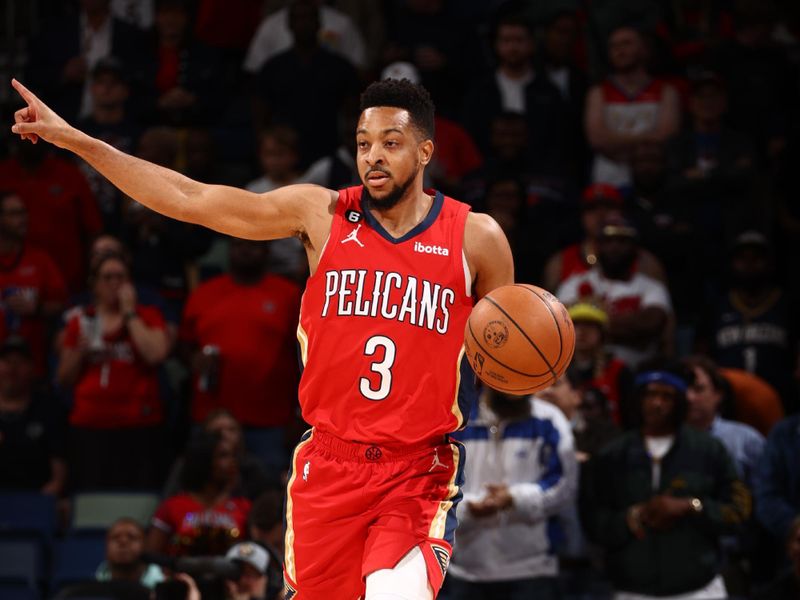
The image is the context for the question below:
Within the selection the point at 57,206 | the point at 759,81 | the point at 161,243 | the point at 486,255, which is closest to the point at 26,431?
the point at 161,243

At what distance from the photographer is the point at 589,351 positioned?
31.1 ft

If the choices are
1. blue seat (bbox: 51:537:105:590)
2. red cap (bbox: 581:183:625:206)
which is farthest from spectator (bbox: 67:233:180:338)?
red cap (bbox: 581:183:625:206)

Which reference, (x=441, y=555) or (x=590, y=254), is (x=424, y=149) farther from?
(x=590, y=254)

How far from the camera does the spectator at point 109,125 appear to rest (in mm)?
11797

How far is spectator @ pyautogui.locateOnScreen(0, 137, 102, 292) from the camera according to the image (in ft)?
37.4

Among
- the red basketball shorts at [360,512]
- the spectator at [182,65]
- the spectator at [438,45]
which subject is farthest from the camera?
the spectator at [182,65]

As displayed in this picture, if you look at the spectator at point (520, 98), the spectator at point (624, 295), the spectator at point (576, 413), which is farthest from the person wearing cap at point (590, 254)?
the spectator at point (576, 413)

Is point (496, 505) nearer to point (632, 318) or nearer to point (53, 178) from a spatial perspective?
point (632, 318)

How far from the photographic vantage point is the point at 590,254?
10430 millimetres

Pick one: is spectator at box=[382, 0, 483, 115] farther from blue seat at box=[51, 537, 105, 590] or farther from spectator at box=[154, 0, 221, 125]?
blue seat at box=[51, 537, 105, 590]

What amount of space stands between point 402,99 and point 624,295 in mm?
5148

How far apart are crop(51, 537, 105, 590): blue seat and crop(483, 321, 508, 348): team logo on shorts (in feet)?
16.0

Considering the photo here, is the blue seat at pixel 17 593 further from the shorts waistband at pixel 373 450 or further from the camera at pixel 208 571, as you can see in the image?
the shorts waistband at pixel 373 450

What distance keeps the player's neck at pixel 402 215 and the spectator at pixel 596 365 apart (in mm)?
4161
